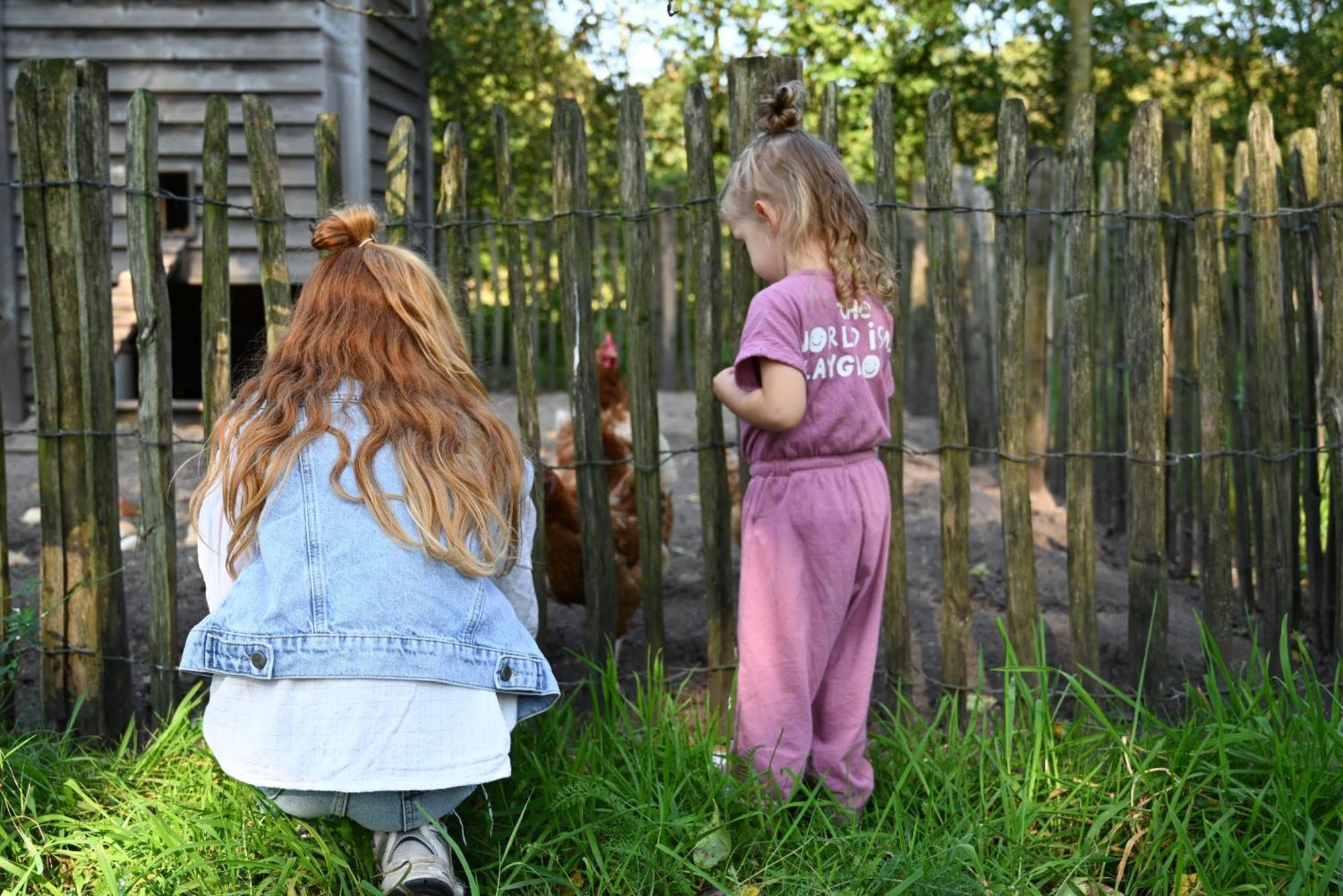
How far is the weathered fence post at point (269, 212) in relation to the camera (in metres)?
3.15

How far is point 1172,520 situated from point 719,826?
356cm

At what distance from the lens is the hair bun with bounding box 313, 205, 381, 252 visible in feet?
8.21

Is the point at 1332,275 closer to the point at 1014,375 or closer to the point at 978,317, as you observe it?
the point at 1014,375

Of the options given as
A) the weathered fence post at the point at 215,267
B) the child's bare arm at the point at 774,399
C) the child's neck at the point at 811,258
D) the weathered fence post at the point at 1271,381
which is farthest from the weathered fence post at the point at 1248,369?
the weathered fence post at the point at 215,267

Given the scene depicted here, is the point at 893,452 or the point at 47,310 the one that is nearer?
the point at 47,310

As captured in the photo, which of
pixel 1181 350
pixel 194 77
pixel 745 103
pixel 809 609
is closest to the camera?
pixel 809 609

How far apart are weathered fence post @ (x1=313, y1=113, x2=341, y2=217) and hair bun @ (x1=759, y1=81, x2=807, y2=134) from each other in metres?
1.09

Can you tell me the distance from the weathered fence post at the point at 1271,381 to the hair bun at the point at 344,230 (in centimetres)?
246

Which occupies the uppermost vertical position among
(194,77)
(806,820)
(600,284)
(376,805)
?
(194,77)

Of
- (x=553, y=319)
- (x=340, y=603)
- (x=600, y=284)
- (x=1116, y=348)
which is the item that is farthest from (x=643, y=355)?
(x=600, y=284)

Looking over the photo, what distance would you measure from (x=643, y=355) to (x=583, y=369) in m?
0.18

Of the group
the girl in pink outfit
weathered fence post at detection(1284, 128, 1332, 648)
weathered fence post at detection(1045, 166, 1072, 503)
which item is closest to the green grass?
the girl in pink outfit

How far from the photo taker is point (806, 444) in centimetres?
271

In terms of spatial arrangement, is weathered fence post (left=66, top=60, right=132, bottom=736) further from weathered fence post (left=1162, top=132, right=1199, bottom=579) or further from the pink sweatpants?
weathered fence post (left=1162, top=132, right=1199, bottom=579)
